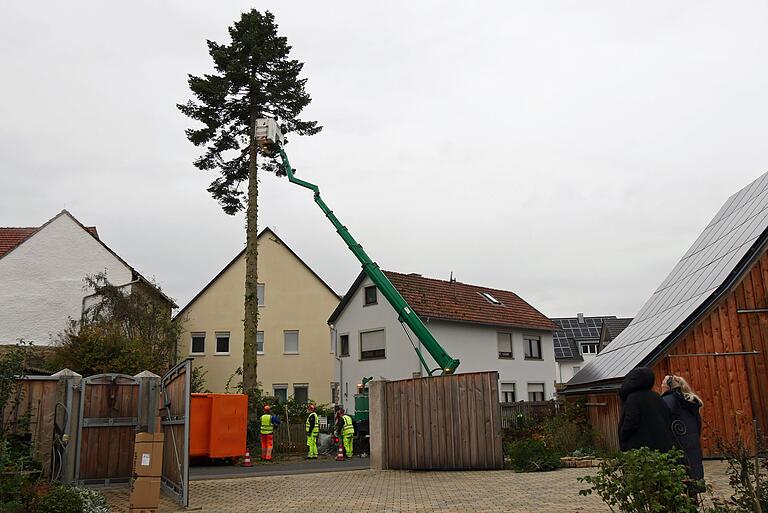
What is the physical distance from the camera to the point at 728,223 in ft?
59.9

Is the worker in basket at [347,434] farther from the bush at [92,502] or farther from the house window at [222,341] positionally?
the house window at [222,341]

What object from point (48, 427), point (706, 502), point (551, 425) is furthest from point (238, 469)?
point (706, 502)

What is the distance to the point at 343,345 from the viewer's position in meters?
32.0

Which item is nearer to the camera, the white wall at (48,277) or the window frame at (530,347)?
the white wall at (48,277)

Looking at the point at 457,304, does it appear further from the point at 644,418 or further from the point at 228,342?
the point at 644,418

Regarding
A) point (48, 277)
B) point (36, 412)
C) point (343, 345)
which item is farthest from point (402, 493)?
point (48, 277)

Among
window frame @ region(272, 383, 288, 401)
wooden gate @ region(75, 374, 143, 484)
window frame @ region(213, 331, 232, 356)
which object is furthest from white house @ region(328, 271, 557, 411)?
wooden gate @ region(75, 374, 143, 484)

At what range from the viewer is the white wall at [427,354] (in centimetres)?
2866

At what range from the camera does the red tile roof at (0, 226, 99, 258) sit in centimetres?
2859

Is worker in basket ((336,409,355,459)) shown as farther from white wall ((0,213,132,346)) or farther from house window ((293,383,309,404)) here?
house window ((293,383,309,404))

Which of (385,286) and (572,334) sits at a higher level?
(572,334)

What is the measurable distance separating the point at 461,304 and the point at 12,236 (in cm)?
2131

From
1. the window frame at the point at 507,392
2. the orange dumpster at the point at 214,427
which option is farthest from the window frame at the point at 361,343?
the orange dumpster at the point at 214,427

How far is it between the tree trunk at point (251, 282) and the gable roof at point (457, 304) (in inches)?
310
